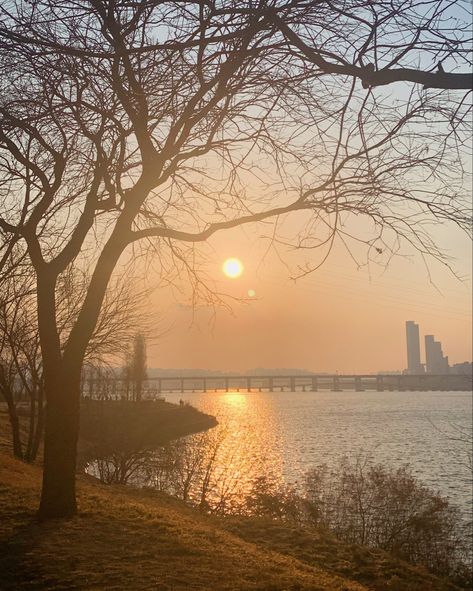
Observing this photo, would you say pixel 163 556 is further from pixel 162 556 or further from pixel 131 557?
pixel 131 557

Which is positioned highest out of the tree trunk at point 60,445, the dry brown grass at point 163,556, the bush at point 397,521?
the tree trunk at point 60,445

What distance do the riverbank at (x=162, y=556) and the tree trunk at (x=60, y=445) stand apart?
34 cm

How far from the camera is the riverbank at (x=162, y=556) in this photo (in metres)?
7.09

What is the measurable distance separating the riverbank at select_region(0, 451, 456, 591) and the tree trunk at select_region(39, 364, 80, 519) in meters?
0.34

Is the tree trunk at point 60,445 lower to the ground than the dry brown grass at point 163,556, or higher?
higher

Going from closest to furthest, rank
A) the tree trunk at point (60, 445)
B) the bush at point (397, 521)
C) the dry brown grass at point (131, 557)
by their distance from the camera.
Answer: the dry brown grass at point (131, 557)
the tree trunk at point (60, 445)
the bush at point (397, 521)

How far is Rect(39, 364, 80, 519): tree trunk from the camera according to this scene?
9.85 metres

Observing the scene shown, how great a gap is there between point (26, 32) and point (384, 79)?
13.7ft

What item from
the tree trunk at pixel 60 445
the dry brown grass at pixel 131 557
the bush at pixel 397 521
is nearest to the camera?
the dry brown grass at pixel 131 557

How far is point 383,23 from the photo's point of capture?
6406mm

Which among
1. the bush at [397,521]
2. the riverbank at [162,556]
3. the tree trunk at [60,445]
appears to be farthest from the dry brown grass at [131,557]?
the bush at [397,521]

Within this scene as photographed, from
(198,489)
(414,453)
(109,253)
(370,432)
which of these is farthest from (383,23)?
(370,432)

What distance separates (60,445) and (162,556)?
9.39 ft

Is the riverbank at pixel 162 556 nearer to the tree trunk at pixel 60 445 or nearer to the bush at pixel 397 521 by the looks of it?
the tree trunk at pixel 60 445
